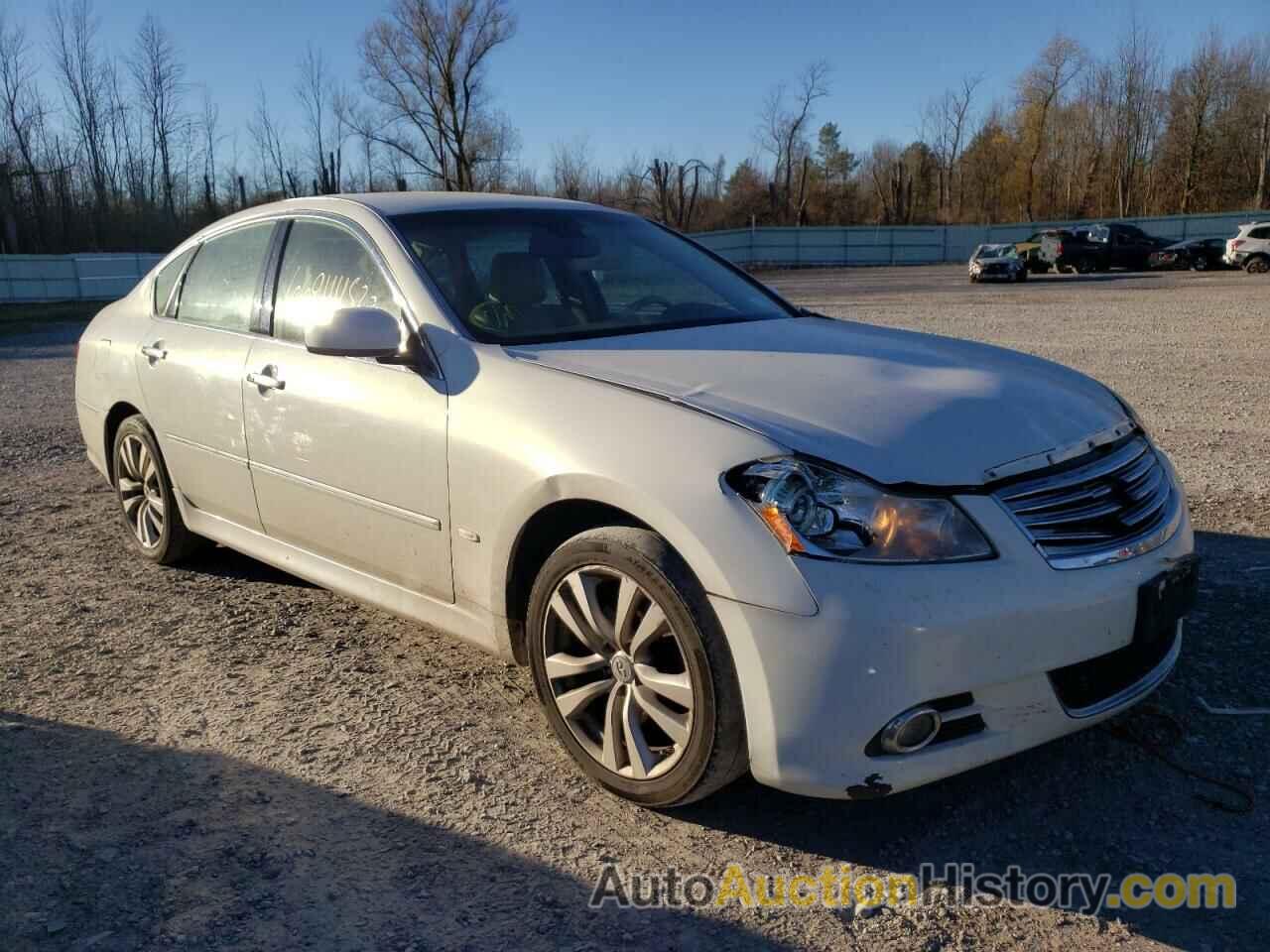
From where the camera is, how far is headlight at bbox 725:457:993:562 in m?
2.48

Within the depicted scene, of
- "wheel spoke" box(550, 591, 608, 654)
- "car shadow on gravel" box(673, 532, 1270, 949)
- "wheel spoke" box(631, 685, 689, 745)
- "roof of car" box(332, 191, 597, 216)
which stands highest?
"roof of car" box(332, 191, 597, 216)

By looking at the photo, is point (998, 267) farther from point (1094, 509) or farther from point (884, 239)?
point (1094, 509)

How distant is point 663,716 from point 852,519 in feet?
2.32

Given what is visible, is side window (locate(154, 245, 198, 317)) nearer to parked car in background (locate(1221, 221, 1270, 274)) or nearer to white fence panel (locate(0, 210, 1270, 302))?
parked car in background (locate(1221, 221, 1270, 274))

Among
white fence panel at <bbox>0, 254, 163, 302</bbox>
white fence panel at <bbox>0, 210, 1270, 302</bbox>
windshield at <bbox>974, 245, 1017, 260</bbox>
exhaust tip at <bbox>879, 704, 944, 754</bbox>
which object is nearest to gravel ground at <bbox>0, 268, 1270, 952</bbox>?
exhaust tip at <bbox>879, 704, 944, 754</bbox>

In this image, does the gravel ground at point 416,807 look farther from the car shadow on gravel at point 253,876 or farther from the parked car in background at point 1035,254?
the parked car in background at point 1035,254

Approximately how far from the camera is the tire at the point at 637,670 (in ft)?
8.56

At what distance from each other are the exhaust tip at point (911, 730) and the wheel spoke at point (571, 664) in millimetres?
796

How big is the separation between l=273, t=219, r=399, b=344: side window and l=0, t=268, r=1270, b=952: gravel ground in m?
1.22

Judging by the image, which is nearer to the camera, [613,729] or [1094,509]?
Answer: [1094,509]

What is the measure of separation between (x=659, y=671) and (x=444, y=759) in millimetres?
826

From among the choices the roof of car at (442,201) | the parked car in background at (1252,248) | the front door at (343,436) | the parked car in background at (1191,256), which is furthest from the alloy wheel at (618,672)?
the parked car in background at (1191,256)

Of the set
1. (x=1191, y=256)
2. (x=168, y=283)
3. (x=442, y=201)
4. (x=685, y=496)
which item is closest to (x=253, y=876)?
(x=685, y=496)

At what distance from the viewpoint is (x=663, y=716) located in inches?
108
